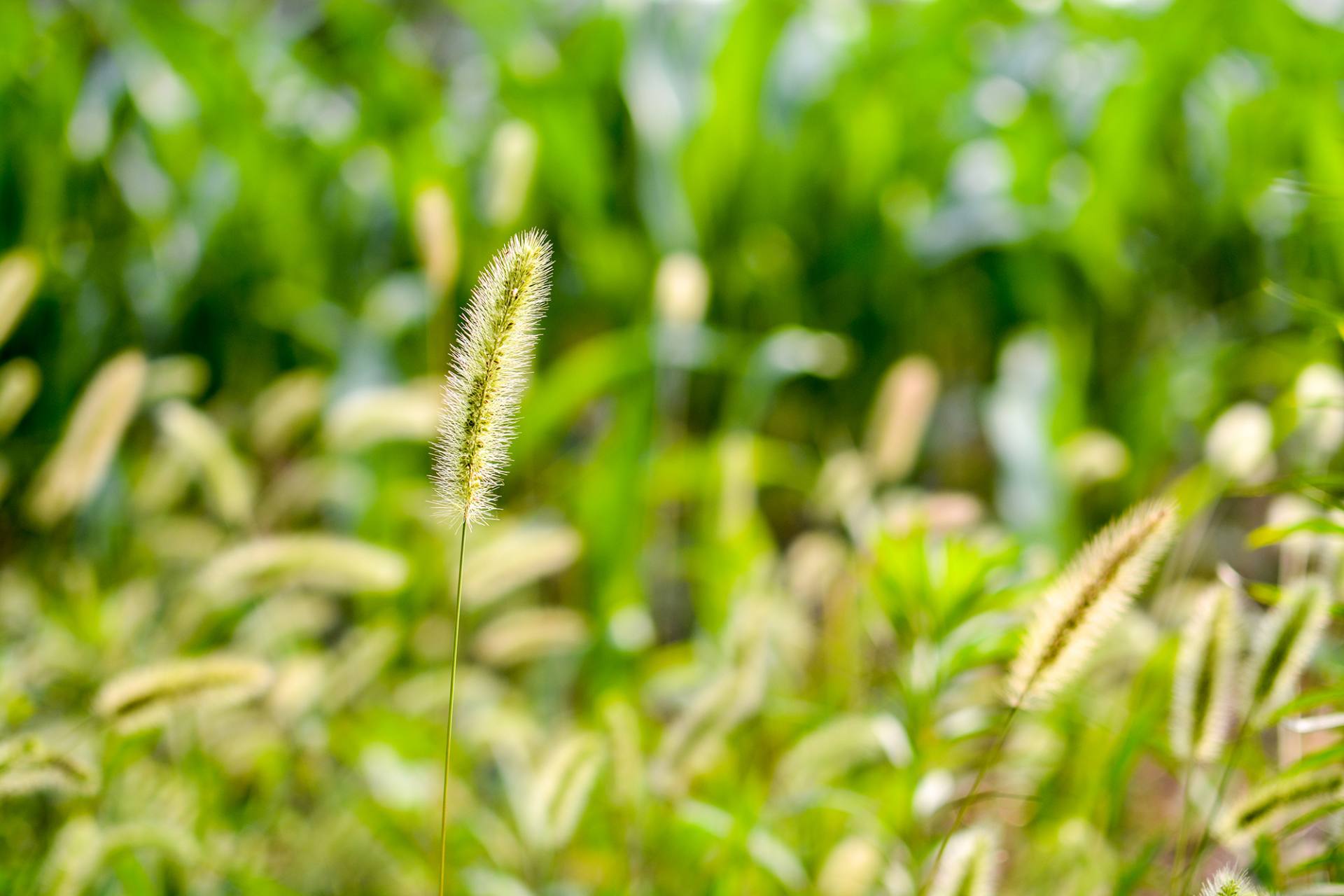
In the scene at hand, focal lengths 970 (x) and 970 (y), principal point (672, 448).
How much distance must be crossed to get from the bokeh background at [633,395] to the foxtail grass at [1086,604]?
0.74 ft

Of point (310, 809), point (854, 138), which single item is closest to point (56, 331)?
point (310, 809)

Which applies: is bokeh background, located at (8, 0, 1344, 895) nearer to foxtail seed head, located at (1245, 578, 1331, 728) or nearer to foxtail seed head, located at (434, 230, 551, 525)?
foxtail seed head, located at (1245, 578, 1331, 728)

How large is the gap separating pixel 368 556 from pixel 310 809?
511mm

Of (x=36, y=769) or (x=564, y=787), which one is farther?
(x=564, y=787)

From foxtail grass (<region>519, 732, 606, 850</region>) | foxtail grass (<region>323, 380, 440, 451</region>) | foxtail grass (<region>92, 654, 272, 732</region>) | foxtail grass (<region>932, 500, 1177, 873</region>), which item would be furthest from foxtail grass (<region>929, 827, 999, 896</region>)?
foxtail grass (<region>323, 380, 440, 451</region>)

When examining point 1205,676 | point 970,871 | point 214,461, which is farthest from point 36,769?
point 1205,676

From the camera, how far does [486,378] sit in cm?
42

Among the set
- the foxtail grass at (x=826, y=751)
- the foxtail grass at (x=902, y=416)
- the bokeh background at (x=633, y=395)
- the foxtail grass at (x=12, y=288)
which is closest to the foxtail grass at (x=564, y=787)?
the bokeh background at (x=633, y=395)

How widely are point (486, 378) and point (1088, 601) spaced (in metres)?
0.30

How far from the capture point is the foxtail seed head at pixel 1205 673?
0.55m

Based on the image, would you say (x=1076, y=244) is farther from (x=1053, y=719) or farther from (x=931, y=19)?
(x=1053, y=719)

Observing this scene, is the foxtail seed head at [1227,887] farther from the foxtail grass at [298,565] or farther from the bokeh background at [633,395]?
the foxtail grass at [298,565]

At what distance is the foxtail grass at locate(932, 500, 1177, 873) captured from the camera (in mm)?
447

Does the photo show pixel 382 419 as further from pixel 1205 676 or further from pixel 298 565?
pixel 1205 676
